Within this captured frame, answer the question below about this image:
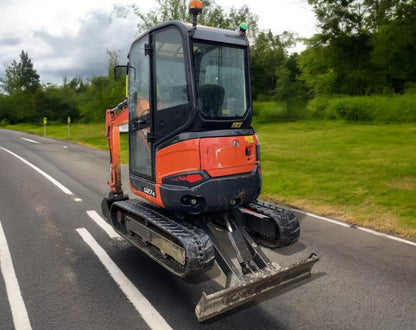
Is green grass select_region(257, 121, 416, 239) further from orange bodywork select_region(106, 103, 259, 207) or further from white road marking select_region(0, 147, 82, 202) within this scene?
white road marking select_region(0, 147, 82, 202)

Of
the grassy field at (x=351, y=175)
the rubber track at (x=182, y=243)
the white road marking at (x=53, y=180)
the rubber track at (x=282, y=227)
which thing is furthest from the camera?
the white road marking at (x=53, y=180)

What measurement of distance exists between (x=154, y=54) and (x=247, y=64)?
4.00ft

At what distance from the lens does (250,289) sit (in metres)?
3.97

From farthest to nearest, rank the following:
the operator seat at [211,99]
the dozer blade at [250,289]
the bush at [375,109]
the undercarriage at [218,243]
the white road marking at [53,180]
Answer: the bush at [375,109], the white road marking at [53,180], the operator seat at [211,99], the undercarriage at [218,243], the dozer blade at [250,289]

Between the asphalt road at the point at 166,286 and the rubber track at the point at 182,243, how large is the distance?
385mm

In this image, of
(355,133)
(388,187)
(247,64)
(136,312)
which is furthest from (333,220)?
(355,133)

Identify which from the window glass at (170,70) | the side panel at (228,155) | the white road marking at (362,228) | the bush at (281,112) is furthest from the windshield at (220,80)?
the bush at (281,112)

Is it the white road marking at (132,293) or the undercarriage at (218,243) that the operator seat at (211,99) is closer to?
the undercarriage at (218,243)

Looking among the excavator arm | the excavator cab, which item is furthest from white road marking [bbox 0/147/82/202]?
the excavator cab

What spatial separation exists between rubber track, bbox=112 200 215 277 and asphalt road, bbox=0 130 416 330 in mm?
385

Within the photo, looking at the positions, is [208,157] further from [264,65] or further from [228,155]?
[264,65]

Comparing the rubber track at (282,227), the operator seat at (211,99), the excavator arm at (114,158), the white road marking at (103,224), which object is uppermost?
the operator seat at (211,99)

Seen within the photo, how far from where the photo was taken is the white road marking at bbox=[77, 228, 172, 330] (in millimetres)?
3998

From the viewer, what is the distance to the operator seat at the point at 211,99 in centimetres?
451
